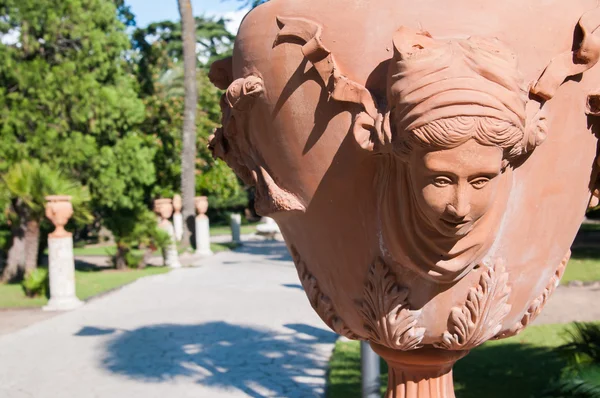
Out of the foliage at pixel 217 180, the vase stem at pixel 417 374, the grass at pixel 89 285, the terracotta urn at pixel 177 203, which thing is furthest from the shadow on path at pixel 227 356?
the foliage at pixel 217 180

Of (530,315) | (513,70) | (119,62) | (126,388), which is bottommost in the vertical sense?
(126,388)

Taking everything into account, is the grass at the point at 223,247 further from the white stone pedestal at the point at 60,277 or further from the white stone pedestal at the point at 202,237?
the white stone pedestal at the point at 60,277

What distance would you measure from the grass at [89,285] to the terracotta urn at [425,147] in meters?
8.74

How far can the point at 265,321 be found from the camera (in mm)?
7648

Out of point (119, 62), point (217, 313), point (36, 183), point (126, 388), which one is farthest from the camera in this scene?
point (119, 62)

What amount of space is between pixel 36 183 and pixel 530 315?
31.1ft

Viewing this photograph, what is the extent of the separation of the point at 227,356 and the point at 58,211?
167 inches

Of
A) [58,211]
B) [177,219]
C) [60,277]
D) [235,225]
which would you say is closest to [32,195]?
[58,211]

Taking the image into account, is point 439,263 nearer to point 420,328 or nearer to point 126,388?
point 420,328

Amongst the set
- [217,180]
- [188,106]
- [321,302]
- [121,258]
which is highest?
[188,106]

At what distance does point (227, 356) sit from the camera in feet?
20.3

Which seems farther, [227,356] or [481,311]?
[227,356]

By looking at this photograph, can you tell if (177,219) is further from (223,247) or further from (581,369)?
(581,369)

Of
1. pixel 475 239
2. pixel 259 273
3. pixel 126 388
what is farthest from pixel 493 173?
pixel 259 273
